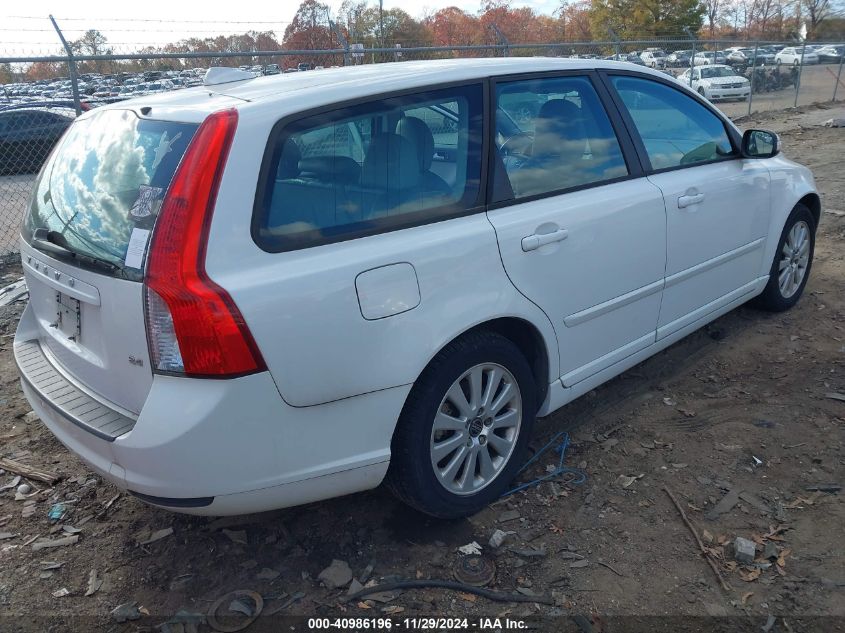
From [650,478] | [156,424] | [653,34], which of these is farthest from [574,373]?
[653,34]

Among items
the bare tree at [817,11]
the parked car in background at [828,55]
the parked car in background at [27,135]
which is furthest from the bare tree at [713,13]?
the parked car in background at [27,135]

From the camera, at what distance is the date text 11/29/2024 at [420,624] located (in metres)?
2.49

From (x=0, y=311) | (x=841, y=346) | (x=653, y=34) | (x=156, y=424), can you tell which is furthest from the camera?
(x=653, y=34)

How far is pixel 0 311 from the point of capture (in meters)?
5.56

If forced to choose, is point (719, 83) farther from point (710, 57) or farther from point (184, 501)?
point (184, 501)

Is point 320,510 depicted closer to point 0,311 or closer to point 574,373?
point 574,373

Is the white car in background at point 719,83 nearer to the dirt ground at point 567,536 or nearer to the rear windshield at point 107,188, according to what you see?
the dirt ground at point 567,536

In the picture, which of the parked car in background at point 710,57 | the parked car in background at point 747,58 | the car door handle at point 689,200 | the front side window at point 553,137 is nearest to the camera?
the front side window at point 553,137

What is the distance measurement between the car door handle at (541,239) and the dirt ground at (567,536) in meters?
1.09

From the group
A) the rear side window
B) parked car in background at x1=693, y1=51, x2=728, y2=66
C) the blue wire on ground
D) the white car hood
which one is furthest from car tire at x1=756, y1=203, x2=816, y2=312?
parked car in background at x1=693, y1=51, x2=728, y2=66

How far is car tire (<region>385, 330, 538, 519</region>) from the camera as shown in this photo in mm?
2729

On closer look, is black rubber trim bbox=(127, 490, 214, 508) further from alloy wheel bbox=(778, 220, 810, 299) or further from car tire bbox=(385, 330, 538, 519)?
alloy wheel bbox=(778, 220, 810, 299)

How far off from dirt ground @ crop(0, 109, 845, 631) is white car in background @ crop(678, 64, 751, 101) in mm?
20280

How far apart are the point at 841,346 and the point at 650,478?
2.13 meters
